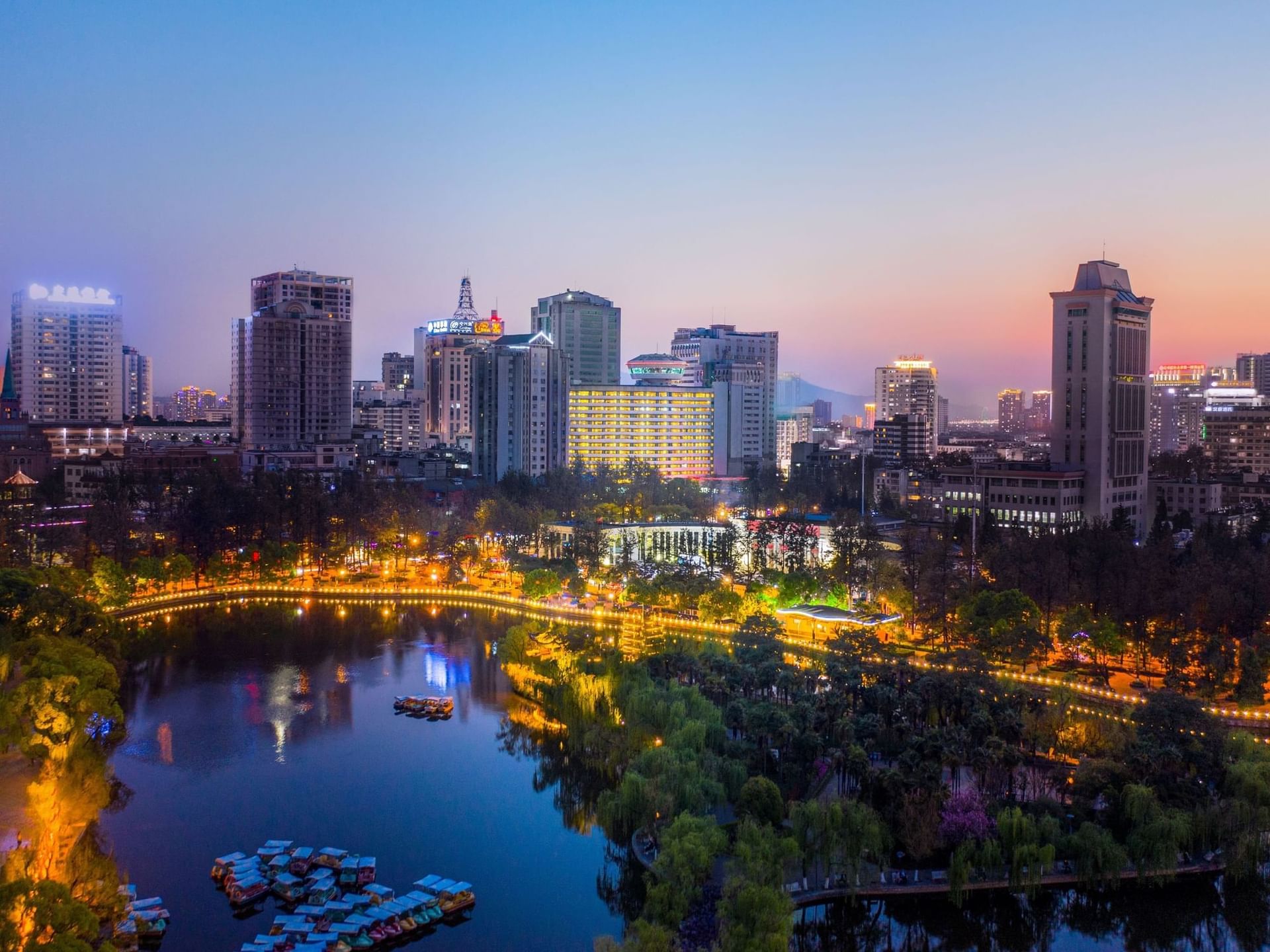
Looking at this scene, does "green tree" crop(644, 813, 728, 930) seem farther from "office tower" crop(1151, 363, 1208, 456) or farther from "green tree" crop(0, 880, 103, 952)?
"office tower" crop(1151, 363, 1208, 456)

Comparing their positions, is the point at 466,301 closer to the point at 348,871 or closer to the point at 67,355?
the point at 67,355

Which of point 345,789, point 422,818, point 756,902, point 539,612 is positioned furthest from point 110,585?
point 756,902

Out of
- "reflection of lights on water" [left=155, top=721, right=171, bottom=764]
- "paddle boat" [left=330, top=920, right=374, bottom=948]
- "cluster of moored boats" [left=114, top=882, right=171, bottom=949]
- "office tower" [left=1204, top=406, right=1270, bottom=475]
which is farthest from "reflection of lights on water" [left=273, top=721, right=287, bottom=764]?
"office tower" [left=1204, top=406, right=1270, bottom=475]

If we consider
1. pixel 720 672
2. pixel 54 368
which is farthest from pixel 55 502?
pixel 720 672

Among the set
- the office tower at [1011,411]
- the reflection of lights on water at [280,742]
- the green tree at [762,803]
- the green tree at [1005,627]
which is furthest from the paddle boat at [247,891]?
the office tower at [1011,411]

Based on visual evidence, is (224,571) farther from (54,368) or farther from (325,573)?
(54,368)

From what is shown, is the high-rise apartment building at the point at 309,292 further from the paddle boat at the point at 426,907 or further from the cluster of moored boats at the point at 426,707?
the paddle boat at the point at 426,907
